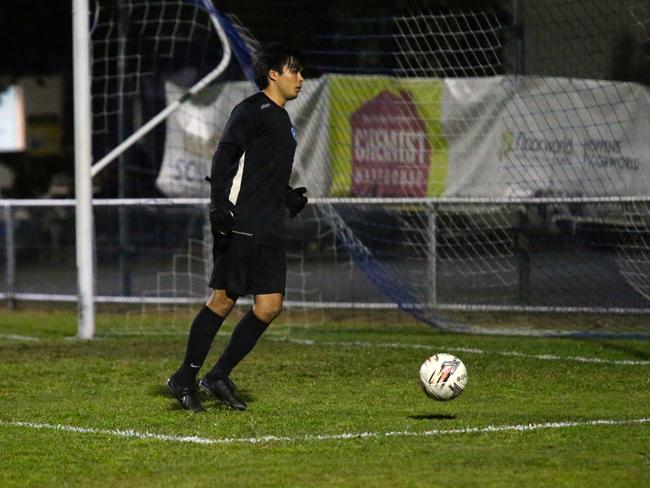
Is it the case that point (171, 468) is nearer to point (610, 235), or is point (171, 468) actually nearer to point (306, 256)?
point (610, 235)

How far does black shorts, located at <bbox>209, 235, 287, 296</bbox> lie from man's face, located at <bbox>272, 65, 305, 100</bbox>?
929 millimetres

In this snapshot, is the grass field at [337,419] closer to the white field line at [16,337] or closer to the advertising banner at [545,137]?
the white field line at [16,337]

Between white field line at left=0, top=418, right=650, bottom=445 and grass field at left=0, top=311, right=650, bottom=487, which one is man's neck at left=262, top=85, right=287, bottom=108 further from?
white field line at left=0, top=418, right=650, bottom=445

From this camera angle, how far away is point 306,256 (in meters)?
15.1

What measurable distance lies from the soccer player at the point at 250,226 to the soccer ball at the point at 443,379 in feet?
3.14

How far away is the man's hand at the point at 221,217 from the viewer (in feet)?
24.5

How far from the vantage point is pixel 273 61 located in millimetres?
7895

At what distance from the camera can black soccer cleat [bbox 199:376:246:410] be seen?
25.5 feet

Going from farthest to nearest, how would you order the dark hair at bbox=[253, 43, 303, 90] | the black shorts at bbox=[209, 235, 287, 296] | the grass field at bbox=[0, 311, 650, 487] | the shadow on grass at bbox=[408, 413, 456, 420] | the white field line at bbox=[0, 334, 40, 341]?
the white field line at bbox=[0, 334, 40, 341], the dark hair at bbox=[253, 43, 303, 90], the black shorts at bbox=[209, 235, 287, 296], the shadow on grass at bbox=[408, 413, 456, 420], the grass field at bbox=[0, 311, 650, 487]

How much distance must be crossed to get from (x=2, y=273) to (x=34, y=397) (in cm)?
887

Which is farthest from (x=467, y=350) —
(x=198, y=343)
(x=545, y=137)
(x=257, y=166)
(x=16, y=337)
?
(x=16, y=337)

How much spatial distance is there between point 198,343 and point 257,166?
1094mm

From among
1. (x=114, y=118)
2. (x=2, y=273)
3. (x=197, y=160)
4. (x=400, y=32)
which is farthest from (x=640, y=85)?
(x=114, y=118)

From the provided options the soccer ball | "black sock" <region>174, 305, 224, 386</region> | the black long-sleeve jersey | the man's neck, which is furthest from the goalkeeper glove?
the soccer ball
